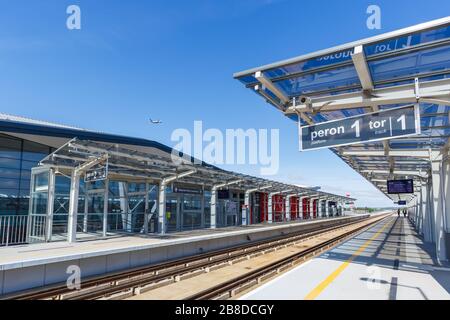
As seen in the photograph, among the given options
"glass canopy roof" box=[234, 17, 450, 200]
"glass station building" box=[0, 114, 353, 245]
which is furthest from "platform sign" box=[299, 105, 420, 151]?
"glass station building" box=[0, 114, 353, 245]

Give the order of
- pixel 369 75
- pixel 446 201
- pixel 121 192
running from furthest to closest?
pixel 121 192 < pixel 446 201 < pixel 369 75

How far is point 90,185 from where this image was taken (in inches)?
747

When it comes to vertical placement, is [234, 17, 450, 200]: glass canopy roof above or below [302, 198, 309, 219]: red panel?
above

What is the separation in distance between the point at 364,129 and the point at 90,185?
1685 cm

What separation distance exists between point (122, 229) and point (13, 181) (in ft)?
21.7

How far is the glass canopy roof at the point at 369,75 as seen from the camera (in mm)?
5840

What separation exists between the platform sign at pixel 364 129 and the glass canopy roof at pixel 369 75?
0.81 metres

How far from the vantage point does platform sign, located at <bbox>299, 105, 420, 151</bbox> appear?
5.99 metres

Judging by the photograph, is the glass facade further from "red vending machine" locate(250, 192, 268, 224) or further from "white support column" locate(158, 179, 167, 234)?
"red vending machine" locate(250, 192, 268, 224)

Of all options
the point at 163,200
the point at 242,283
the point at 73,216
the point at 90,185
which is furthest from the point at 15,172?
the point at 242,283

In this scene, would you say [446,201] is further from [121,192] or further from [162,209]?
[121,192]

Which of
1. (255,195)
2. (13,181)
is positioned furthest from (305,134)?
(255,195)

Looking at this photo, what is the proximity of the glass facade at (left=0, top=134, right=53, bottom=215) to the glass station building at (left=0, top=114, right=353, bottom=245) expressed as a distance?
0.04m
